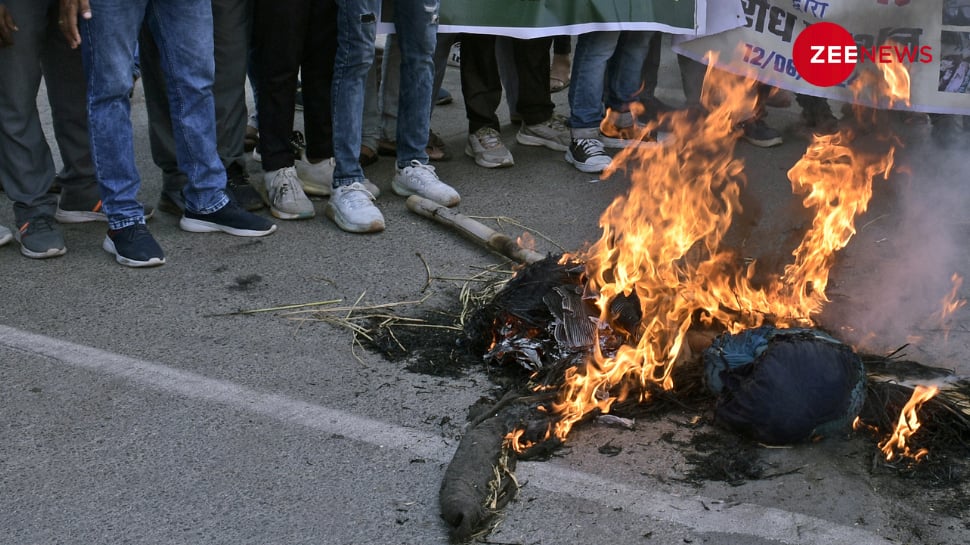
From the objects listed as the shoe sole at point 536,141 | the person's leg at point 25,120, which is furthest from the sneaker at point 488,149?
the person's leg at point 25,120

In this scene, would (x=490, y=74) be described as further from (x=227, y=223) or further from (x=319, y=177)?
(x=227, y=223)

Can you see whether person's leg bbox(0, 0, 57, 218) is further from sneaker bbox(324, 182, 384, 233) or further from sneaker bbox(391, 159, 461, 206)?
sneaker bbox(391, 159, 461, 206)

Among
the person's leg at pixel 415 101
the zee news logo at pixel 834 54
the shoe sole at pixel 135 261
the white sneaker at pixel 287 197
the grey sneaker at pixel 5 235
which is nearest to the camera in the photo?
the shoe sole at pixel 135 261

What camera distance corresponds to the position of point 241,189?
6129mm

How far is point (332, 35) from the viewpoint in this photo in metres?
5.90

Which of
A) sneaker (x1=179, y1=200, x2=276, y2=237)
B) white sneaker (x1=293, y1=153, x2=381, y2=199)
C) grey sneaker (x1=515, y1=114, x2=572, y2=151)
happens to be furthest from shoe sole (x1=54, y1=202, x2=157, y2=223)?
grey sneaker (x1=515, y1=114, x2=572, y2=151)

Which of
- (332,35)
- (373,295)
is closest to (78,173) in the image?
(332,35)

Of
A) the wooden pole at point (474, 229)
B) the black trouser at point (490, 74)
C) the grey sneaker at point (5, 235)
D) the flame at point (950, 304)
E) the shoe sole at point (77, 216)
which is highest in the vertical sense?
the black trouser at point (490, 74)

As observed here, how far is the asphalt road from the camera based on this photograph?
3135 mm

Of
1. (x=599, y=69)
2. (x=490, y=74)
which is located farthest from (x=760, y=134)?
(x=490, y=74)

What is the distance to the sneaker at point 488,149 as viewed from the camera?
698 cm

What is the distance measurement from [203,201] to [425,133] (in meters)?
1.46

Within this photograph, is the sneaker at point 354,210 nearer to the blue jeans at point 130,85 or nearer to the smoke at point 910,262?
the blue jeans at point 130,85

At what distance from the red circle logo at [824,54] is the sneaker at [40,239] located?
15.8ft
